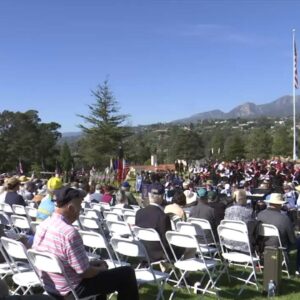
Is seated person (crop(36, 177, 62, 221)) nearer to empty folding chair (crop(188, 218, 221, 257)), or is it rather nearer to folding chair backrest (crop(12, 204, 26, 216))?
folding chair backrest (crop(12, 204, 26, 216))

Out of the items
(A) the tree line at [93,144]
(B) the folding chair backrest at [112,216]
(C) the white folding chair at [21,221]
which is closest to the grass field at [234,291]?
(B) the folding chair backrest at [112,216]

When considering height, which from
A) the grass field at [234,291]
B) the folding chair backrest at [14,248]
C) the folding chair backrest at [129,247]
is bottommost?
the grass field at [234,291]


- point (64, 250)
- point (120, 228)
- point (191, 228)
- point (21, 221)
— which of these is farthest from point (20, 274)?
point (21, 221)

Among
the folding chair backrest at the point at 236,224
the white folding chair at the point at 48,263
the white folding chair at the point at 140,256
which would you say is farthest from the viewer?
the folding chair backrest at the point at 236,224

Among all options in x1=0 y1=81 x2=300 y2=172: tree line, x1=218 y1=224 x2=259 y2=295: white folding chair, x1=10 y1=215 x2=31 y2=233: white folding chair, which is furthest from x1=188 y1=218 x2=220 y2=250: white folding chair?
x1=0 y1=81 x2=300 y2=172: tree line

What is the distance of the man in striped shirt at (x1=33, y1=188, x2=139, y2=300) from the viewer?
3.88m

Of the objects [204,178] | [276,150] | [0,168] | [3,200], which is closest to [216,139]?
[276,150]

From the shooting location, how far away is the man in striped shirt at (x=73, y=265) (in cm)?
388

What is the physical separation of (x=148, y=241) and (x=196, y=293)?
2.75ft

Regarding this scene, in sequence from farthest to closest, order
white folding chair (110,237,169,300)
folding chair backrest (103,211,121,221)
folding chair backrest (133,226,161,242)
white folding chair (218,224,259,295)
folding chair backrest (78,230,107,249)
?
folding chair backrest (103,211,121,221), white folding chair (218,224,259,295), folding chair backrest (133,226,161,242), folding chair backrest (78,230,107,249), white folding chair (110,237,169,300)

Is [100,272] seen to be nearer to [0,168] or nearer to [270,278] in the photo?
[270,278]

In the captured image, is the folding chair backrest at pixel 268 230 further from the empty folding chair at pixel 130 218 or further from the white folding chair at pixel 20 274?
the white folding chair at pixel 20 274

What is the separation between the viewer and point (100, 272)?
397 cm

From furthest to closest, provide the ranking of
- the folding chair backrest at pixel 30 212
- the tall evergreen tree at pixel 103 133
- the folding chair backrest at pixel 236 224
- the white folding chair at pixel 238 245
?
1. the tall evergreen tree at pixel 103 133
2. the folding chair backrest at pixel 30 212
3. the folding chair backrest at pixel 236 224
4. the white folding chair at pixel 238 245
